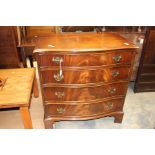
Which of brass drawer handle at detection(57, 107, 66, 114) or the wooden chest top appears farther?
brass drawer handle at detection(57, 107, 66, 114)

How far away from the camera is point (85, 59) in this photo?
149 centimetres

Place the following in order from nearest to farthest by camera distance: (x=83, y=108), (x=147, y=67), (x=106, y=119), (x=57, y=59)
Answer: (x=57, y=59)
(x=83, y=108)
(x=106, y=119)
(x=147, y=67)

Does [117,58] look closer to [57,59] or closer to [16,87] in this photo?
[57,59]

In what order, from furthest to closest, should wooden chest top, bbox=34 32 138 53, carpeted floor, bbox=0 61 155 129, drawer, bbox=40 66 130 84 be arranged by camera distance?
carpeted floor, bbox=0 61 155 129, drawer, bbox=40 66 130 84, wooden chest top, bbox=34 32 138 53

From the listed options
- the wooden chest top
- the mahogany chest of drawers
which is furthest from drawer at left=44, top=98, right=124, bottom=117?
the wooden chest top

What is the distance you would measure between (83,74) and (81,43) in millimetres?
303

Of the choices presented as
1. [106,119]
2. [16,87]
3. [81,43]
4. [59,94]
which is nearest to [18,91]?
[16,87]

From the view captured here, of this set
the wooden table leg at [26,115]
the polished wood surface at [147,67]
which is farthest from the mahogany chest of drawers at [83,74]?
the polished wood surface at [147,67]

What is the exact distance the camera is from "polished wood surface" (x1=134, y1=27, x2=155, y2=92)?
87.5 inches

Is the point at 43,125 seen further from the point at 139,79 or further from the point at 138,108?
the point at 139,79

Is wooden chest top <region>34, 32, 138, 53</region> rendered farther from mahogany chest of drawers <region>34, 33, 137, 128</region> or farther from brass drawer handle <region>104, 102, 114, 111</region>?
brass drawer handle <region>104, 102, 114, 111</region>
